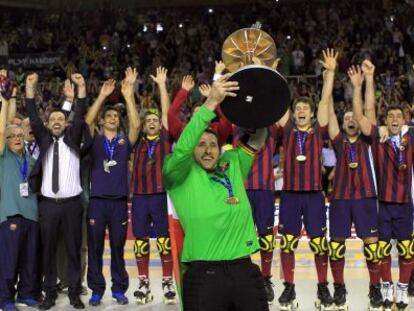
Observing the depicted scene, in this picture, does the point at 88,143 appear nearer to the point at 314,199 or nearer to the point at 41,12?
the point at 314,199

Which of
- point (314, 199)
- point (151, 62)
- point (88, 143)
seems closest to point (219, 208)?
point (314, 199)

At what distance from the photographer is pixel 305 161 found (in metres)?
7.59

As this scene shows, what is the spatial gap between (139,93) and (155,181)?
36.7 ft

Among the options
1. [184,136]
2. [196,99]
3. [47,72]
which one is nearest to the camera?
[184,136]

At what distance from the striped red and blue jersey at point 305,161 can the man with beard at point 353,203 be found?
0.18m

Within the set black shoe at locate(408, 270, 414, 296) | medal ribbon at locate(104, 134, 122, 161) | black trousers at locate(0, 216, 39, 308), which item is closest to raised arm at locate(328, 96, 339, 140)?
black shoe at locate(408, 270, 414, 296)

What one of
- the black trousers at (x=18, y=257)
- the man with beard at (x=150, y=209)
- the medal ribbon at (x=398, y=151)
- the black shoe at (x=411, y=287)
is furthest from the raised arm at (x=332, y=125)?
the black trousers at (x=18, y=257)

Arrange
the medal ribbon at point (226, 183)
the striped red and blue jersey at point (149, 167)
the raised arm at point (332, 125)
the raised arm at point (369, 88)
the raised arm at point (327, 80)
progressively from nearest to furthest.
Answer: the medal ribbon at point (226, 183)
the raised arm at point (369, 88)
the raised arm at point (327, 80)
the raised arm at point (332, 125)
the striped red and blue jersey at point (149, 167)

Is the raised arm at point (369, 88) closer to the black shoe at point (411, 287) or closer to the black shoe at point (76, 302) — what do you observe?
the black shoe at point (411, 287)

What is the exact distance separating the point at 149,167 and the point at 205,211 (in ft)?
10.9

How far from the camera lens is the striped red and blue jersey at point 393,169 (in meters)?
7.37

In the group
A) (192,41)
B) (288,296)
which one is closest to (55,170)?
(288,296)

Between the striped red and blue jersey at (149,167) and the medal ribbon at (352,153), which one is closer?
the medal ribbon at (352,153)

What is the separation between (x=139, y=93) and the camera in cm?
1906
